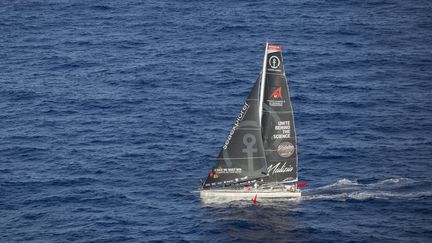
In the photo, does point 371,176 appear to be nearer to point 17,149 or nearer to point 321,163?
point 321,163

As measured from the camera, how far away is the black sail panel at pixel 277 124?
94438 millimetres

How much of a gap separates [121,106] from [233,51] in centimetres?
3226

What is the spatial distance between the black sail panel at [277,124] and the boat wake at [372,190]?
A: 472 centimetres

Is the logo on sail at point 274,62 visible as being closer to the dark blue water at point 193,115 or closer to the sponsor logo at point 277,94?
the sponsor logo at point 277,94

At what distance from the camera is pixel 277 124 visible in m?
97.3

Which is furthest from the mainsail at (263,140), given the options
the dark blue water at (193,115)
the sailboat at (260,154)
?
the dark blue water at (193,115)

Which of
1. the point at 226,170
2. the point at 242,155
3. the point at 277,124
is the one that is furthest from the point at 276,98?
the point at 226,170

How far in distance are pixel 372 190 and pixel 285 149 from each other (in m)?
13.9

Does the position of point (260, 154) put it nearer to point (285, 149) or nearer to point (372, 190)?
point (285, 149)

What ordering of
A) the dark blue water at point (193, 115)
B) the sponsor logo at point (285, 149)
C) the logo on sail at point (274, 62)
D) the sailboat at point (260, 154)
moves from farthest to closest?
1. the sponsor logo at point (285, 149)
2. the sailboat at point (260, 154)
3. the dark blue water at point (193, 115)
4. the logo on sail at point (274, 62)

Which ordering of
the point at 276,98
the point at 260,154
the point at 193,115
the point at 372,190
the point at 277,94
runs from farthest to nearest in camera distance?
the point at 193,115 < the point at 372,190 < the point at 260,154 < the point at 276,98 < the point at 277,94

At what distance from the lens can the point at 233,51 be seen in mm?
152375

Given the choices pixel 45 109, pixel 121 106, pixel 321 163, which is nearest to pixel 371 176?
pixel 321 163

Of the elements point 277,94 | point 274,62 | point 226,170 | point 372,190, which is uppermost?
point 274,62
